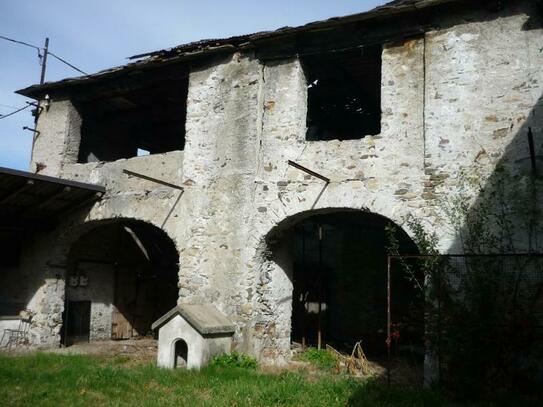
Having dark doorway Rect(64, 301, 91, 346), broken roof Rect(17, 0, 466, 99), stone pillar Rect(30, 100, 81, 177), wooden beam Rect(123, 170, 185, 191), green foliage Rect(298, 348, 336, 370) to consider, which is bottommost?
green foliage Rect(298, 348, 336, 370)

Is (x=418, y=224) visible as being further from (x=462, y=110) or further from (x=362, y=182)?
(x=462, y=110)

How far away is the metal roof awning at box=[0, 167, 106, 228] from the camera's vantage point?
8344 mm

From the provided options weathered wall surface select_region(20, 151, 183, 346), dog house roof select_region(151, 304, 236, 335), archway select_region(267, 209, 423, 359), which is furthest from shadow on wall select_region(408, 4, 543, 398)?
weathered wall surface select_region(20, 151, 183, 346)

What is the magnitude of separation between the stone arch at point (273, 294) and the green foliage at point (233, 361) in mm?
266

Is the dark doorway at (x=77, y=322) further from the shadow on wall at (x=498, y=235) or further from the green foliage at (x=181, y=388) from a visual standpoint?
the shadow on wall at (x=498, y=235)

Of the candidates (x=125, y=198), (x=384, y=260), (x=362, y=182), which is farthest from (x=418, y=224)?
(x=125, y=198)

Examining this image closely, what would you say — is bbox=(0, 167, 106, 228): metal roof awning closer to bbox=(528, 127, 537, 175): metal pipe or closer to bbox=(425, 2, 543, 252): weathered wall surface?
bbox=(425, 2, 543, 252): weathered wall surface

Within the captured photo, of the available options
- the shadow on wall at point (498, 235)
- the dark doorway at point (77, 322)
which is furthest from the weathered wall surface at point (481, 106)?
the dark doorway at point (77, 322)

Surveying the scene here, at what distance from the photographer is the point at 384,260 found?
11.1m

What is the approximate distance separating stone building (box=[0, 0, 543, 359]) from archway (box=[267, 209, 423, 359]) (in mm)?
45

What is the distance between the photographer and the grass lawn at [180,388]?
18.1 ft

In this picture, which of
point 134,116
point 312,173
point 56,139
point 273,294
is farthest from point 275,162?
point 56,139

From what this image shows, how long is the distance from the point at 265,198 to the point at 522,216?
377 centimetres

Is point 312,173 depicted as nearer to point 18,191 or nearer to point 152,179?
point 152,179
